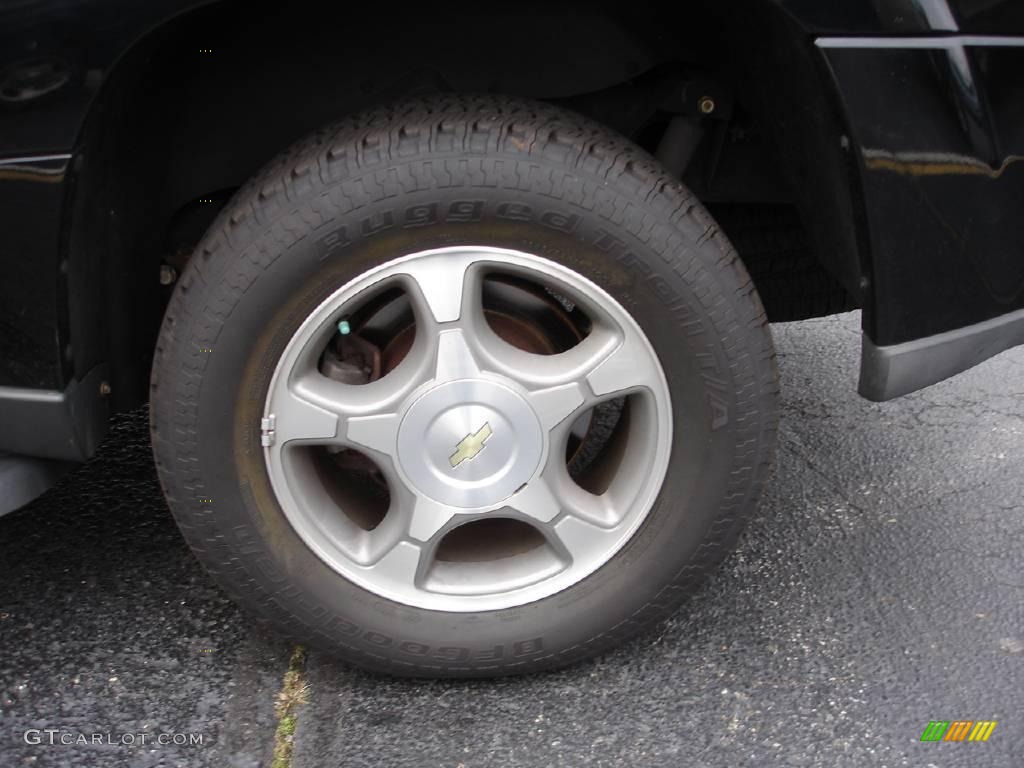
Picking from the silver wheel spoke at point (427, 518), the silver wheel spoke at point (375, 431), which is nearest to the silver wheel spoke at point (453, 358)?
the silver wheel spoke at point (375, 431)

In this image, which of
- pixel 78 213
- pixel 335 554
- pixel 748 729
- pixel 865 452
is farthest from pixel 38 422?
pixel 865 452

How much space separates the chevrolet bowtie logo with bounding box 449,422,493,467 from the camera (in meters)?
1.77

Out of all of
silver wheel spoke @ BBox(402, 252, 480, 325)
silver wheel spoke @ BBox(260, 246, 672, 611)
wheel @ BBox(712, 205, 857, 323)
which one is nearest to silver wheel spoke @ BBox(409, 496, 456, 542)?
silver wheel spoke @ BBox(260, 246, 672, 611)

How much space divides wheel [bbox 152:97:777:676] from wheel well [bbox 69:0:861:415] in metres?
0.14

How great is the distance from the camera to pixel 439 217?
1626mm

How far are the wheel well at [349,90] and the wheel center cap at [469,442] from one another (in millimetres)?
544

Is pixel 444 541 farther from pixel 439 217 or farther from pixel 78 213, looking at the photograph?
pixel 78 213

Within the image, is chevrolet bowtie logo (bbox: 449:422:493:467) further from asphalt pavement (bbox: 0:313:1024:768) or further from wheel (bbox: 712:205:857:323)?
wheel (bbox: 712:205:857:323)

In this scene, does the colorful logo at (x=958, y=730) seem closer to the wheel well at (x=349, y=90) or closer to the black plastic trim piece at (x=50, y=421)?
the wheel well at (x=349, y=90)

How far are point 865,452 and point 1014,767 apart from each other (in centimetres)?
111

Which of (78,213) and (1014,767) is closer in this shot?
(78,213)

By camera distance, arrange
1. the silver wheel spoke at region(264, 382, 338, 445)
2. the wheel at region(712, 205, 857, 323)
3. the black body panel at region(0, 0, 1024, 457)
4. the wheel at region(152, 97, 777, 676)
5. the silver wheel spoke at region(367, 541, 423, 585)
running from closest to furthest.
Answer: the black body panel at region(0, 0, 1024, 457)
the wheel at region(152, 97, 777, 676)
the silver wheel spoke at region(264, 382, 338, 445)
the silver wheel spoke at region(367, 541, 423, 585)
the wheel at region(712, 205, 857, 323)

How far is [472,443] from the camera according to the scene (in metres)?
1.77

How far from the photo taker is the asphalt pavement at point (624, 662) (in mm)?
1776
